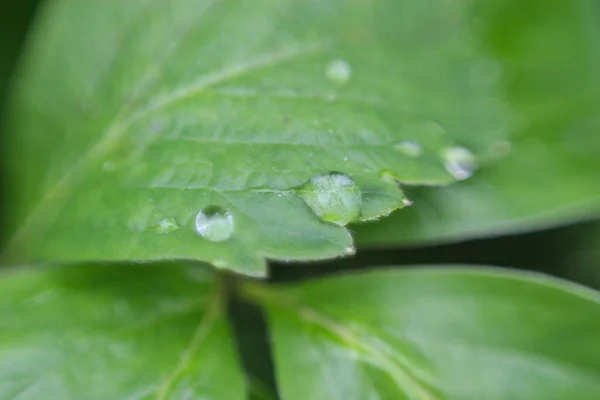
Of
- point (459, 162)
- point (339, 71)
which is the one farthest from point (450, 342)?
point (339, 71)

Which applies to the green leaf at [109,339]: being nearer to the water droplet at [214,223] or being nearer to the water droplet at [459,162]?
the water droplet at [214,223]

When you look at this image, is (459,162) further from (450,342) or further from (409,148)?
(450,342)

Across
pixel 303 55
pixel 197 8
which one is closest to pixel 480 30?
pixel 303 55

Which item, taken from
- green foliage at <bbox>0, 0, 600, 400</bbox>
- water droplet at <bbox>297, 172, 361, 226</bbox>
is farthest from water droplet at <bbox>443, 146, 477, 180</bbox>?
water droplet at <bbox>297, 172, 361, 226</bbox>

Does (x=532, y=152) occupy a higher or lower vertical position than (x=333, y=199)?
higher

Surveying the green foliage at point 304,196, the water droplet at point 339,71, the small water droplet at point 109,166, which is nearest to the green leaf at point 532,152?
the green foliage at point 304,196

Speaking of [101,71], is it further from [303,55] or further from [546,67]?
[546,67]
